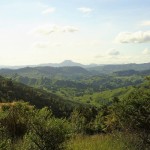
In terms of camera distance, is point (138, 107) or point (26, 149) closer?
point (26, 149)

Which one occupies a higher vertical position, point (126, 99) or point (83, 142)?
point (126, 99)

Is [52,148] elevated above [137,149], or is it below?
above

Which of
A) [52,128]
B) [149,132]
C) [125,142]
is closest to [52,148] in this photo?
[52,128]

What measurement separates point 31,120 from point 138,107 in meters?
5.81

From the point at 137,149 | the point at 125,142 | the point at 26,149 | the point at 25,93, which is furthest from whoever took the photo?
the point at 25,93

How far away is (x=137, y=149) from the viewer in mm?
13086

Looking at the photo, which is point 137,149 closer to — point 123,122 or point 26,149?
point 123,122

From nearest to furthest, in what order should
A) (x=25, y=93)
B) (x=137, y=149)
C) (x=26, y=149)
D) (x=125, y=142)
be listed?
(x=26, y=149) → (x=137, y=149) → (x=125, y=142) → (x=25, y=93)

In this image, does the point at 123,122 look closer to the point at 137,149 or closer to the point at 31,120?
the point at 137,149

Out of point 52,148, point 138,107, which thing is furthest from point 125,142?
point 52,148

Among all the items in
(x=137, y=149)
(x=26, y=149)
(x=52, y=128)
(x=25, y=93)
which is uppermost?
(x=52, y=128)

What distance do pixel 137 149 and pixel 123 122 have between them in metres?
2.00

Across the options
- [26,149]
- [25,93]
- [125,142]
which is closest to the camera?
[26,149]

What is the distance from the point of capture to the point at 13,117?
48.0 ft
